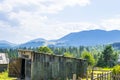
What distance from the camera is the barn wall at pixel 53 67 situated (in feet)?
96.1

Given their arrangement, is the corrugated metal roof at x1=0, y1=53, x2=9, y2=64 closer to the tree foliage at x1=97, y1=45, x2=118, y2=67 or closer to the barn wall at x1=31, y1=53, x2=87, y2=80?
the tree foliage at x1=97, y1=45, x2=118, y2=67

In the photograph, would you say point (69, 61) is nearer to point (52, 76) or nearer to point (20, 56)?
point (52, 76)

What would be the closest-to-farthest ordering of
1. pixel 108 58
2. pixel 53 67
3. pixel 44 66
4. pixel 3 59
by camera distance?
pixel 44 66 → pixel 53 67 → pixel 3 59 → pixel 108 58

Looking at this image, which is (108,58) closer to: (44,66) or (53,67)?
(53,67)

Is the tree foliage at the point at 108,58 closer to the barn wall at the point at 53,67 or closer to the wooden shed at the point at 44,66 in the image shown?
the barn wall at the point at 53,67

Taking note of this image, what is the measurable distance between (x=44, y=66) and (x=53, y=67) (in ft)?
6.12

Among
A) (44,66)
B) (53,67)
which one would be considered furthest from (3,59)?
(44,66)

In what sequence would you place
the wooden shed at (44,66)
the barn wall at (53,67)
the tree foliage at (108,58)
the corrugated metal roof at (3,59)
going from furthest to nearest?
the tree foliage at (108,58), the corrugated metal roof at (3,59), the barn wall at (53,67), the wooden shed at (44,66)

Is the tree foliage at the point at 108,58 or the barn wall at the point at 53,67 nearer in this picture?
the barn wall at the point at 53,67

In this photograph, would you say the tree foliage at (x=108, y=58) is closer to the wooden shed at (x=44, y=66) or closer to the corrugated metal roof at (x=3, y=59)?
the corrugated metal roof at (x=3, y=59)

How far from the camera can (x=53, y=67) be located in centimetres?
3234

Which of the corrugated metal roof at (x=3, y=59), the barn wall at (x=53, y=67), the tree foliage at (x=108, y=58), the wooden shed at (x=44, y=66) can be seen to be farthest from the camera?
the tree foliage at (x=108, y=58)

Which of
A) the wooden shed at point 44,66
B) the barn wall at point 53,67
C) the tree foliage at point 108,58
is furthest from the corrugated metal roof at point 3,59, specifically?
the wooden shed at point 44,66

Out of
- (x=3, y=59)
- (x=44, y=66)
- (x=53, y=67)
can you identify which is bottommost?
(x=53, y=67)
